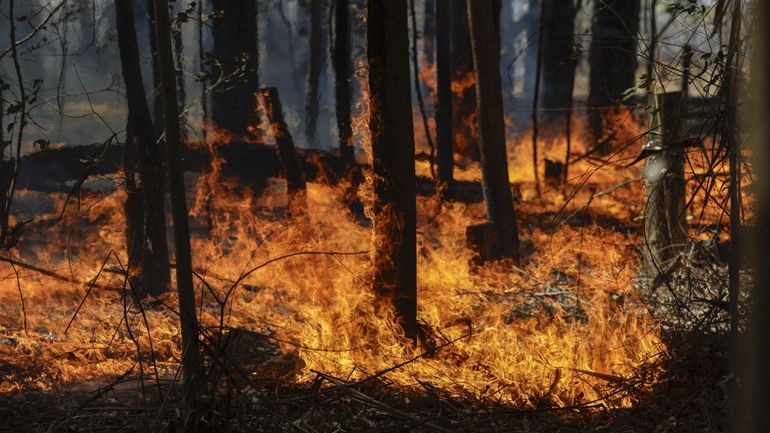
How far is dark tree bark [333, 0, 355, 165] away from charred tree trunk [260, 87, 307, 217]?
1.36 m

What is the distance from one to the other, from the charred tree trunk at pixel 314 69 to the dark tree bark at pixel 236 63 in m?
1.05

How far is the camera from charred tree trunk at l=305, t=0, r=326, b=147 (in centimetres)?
1343

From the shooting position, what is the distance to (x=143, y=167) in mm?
10648

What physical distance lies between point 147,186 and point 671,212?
7401 millimetres

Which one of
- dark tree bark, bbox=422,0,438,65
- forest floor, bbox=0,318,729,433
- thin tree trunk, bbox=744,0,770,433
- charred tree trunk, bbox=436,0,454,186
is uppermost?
dark tree bark, bbox=422,0,438,65

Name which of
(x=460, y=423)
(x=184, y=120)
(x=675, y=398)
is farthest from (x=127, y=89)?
(x=675, y=398)

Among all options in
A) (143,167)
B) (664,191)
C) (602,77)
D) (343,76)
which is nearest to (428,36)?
(602,77)

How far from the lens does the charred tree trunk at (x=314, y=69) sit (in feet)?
44.1

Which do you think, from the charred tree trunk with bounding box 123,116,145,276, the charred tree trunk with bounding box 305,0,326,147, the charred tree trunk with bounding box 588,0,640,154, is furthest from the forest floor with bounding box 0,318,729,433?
the charred tree trunk with bounding box 588,0,640,154

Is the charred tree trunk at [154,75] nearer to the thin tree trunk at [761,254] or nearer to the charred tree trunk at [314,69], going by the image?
the charred tree trunk at [314,69]

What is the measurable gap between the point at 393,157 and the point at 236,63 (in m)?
6.59

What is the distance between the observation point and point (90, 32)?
11.1 metres

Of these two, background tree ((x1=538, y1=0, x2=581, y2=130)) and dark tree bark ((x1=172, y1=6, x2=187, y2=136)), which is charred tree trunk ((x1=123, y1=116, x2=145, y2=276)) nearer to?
dark tree bark ((x1=172, y1=6, x2=187, y2=136))

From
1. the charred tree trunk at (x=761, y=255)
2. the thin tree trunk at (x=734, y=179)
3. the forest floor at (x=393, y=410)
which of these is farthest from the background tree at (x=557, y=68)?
the charred tree trunk at (x=761, y=255)
